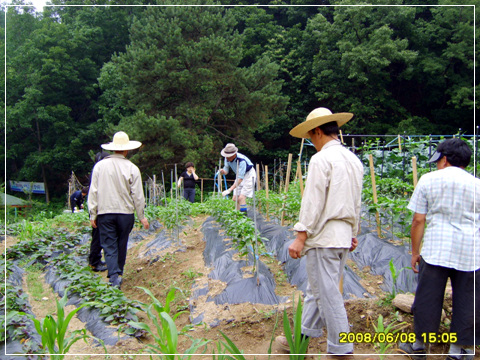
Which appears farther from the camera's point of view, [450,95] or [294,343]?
[450,95]

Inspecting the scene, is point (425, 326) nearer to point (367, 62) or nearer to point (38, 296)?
point (38, 296)

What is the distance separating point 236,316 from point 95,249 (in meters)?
2.60

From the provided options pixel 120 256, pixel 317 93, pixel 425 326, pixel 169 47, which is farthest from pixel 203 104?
pixel 425 326

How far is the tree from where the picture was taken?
18.2m

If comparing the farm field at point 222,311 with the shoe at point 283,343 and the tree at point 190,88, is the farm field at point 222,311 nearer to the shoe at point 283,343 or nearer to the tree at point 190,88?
the shoe at point 283,343

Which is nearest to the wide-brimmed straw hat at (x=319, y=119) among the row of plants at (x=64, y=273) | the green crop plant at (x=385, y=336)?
the green crop plant at (x=385, y=336)

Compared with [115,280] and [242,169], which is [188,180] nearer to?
[242,169]

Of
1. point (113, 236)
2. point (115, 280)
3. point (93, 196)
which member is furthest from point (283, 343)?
point (93, 196)

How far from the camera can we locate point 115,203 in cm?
462

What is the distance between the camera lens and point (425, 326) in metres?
2.69

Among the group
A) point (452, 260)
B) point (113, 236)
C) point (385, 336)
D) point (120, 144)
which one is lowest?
point (385, 336)

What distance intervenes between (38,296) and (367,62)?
20.9m

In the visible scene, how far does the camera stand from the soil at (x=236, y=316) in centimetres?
293

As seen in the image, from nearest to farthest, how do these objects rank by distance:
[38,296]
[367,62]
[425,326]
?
[425,326] < [38,296] < [367,62]
